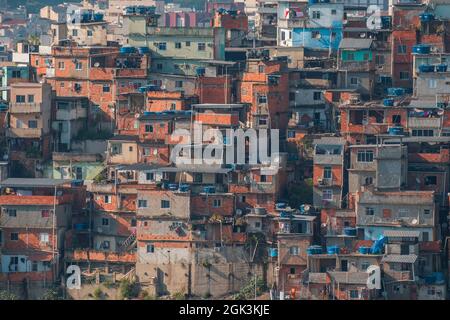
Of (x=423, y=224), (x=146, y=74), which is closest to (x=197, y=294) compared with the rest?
(x=423, y=224)

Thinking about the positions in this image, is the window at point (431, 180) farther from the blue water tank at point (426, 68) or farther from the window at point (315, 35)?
the window at point (315, 35)

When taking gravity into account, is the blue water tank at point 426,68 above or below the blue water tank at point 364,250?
above

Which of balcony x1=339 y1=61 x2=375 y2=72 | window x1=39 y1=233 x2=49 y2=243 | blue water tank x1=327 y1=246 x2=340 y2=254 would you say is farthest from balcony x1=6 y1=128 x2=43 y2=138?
blue water tank x1=327 y1=246 x2=340 y2=254

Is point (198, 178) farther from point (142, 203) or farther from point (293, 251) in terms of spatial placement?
point (293, 251)

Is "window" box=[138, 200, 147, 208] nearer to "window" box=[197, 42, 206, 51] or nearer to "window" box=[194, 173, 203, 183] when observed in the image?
"window" box=[194, 173, 203, 183]

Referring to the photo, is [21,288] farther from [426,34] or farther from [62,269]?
[426,34]

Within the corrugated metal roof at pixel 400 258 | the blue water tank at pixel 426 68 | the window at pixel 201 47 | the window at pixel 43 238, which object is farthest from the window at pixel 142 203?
the blue water tank at pixel 426 68
